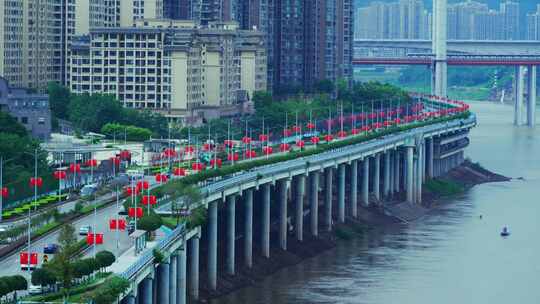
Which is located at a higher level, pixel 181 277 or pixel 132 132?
pixel 132 132

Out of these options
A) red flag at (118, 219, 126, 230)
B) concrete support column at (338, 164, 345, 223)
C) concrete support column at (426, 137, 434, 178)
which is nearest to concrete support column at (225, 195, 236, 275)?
red flag at (118, 219, 126, 230)

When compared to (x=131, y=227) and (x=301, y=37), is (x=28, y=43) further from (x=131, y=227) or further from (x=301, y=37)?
(x=131, y=227)

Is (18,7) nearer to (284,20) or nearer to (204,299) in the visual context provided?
(284,20)

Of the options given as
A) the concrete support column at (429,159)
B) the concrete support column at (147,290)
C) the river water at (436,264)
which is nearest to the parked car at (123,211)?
the river water at (436,264)

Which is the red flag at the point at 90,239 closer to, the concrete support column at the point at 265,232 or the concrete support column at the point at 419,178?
the concrete support column at the point at 265,232

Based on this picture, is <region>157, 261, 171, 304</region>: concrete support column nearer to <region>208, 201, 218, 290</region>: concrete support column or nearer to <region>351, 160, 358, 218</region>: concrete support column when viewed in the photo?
<region>208, 201, 218, 290</region>: concrete support column

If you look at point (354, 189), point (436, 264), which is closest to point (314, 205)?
point (354, 189)
